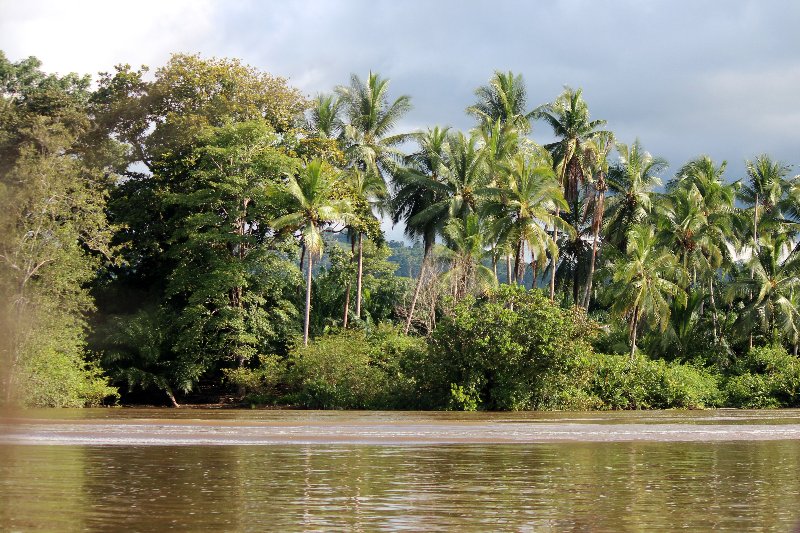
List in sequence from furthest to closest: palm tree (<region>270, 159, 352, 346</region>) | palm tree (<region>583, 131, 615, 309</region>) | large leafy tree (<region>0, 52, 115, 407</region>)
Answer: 1. palm tree (<region>583, 131, 615, 309</region>)
2. palm tree (<region>270, 159, 352, 346</region>)
3. large leafy tree (<region>0, 52, 115, 407</region>)

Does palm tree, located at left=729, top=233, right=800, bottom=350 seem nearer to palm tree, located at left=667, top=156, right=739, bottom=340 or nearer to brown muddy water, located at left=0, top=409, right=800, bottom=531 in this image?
palm tree, located at left=667, top=156, right=739, bottom=340

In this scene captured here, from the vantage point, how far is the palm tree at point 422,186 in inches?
1971

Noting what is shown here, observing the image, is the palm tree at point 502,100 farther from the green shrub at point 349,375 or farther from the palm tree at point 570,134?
the green shrub at point 349,375

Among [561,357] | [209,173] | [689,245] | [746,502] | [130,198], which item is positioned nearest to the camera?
[746,502]

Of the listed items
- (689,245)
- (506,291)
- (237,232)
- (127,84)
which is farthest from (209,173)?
(689,245)

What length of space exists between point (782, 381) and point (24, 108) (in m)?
34.2

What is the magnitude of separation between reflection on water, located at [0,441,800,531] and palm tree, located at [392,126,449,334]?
34172 mm

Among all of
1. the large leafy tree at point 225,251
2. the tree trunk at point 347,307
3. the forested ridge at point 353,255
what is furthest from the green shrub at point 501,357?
the tree trunk at point 347,307

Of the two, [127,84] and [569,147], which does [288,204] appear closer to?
[127,84]

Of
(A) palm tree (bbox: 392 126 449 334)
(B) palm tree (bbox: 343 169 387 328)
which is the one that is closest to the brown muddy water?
(B) palm tree (bbox: 343 169 387 328)

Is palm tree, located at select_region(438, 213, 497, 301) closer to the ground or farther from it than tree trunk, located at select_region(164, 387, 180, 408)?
farther from it

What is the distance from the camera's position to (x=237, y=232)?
40750mm

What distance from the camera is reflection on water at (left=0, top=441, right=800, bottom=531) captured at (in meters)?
8.62

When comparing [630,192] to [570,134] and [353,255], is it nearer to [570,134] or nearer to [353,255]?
[570,134]
